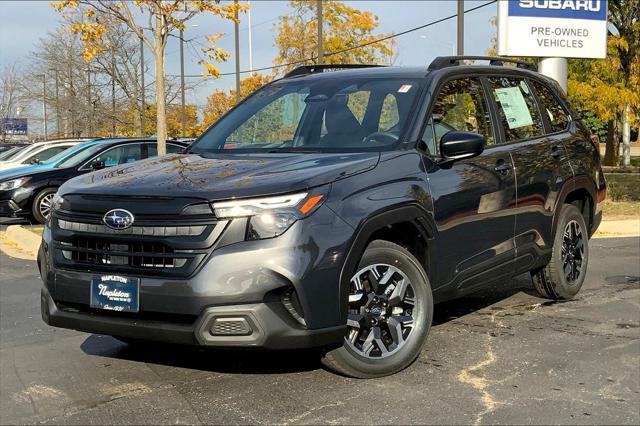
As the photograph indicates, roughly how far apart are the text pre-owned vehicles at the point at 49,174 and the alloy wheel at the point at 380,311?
10.3m

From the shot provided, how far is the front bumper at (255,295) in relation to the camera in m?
3.46

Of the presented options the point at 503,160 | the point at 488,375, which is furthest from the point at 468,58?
Answer: the point at 488,375

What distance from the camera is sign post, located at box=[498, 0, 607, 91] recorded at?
1312 cm

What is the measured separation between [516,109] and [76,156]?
34.9 feet

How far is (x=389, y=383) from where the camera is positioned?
409 cm

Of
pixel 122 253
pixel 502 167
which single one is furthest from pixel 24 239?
pixel 502 167

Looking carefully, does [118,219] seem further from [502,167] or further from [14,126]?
[14,126]

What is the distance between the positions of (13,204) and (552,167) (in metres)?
10.8

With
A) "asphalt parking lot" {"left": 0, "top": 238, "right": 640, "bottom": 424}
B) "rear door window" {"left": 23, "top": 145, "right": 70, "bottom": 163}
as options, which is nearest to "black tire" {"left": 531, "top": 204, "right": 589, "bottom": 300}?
"asphalt parking lot" {"left": 0, "top": 238, "right": 640, "bottom": 424}

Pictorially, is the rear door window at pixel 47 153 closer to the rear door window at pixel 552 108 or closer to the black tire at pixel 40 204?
the black tire at pixel 40 204

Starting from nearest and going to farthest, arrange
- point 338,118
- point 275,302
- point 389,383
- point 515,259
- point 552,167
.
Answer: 1. point 275,302
2. point 389,383
3. point 338,118
4. point 515,259
5. point 552,167

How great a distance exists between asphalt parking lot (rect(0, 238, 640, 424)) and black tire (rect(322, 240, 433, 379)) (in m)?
0.12

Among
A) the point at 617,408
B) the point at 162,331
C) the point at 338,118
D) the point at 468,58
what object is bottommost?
the point at 617,408

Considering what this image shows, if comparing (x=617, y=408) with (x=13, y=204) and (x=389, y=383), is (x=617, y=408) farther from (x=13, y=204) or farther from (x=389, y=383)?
(x=13, y=204)
